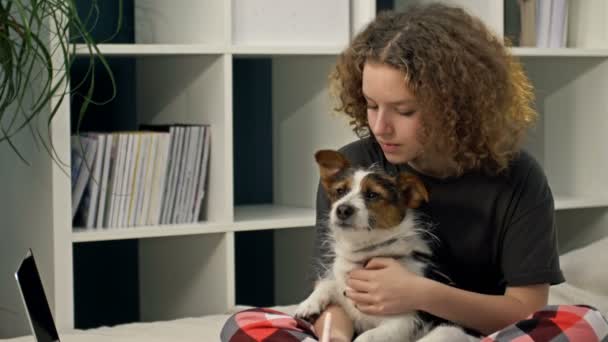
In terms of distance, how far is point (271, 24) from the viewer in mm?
2307

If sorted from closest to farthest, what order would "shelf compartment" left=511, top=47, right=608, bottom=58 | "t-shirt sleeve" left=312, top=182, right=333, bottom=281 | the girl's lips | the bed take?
the girl's lips
"t-shirt sleeve" left=312, top=182, right=333, bottom=281
the bed
"shelf compartment" left=511, top=47, right=608, bottom=58

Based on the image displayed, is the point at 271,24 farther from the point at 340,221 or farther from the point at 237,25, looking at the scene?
the point at 340,221

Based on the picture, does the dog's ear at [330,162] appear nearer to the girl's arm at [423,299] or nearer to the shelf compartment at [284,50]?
the girl's arm at [423,299]

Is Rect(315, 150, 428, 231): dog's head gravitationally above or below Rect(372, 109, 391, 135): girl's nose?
below

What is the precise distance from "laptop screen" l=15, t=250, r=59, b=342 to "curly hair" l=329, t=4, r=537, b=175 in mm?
648

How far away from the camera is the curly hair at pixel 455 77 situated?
1.66 meters

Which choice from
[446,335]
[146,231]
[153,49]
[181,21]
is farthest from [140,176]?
[446,335]

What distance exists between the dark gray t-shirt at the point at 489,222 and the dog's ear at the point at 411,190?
0.34ft

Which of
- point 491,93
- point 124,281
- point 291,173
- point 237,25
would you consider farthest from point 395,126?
point 124,281

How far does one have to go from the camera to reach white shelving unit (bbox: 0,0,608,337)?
2201 mm

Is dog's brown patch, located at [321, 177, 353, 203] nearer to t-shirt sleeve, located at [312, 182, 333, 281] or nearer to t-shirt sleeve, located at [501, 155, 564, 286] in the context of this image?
t-shirt sleeve, located at [312, 182, 333, 281]

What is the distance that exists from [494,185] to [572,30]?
1186 mm

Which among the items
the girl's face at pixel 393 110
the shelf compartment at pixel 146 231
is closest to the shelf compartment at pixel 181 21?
the shelf compartment at pixel 146 231

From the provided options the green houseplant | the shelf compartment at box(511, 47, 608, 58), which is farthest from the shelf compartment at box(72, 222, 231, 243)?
the shelf compartment at box(511, 47, 608, 58)
